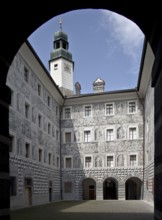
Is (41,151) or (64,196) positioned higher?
(41,151)

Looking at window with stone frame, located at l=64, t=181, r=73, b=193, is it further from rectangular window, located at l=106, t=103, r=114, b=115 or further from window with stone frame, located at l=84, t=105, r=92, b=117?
rectangular window, located at l=106, t=103, r=114, b=115

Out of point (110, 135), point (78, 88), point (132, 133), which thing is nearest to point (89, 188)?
point (110, 135)

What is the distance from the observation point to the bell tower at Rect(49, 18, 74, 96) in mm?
42531

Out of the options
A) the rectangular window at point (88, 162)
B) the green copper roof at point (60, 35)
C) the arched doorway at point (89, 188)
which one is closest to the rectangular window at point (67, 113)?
the rectangular window at point (88, 162)

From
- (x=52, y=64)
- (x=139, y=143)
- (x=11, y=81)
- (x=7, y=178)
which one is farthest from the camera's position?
(x=52, y=64)

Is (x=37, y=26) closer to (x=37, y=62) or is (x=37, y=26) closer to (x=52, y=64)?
(x=37, y=62)

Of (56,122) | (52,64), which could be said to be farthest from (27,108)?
(52,64)

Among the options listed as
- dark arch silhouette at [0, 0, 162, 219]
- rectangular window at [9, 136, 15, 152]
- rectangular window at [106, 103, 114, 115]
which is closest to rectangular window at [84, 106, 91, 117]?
rectangular window at [106, 103, 114, 115]

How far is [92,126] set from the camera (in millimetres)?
27125

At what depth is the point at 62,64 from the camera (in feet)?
143

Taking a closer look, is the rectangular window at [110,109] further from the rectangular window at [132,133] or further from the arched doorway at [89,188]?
the arched doorway at [89,188]

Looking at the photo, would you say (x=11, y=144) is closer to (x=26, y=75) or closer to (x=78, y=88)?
(x=26, y=75)

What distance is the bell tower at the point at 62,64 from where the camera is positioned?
1674 inches

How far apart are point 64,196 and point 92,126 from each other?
22.3 feet
